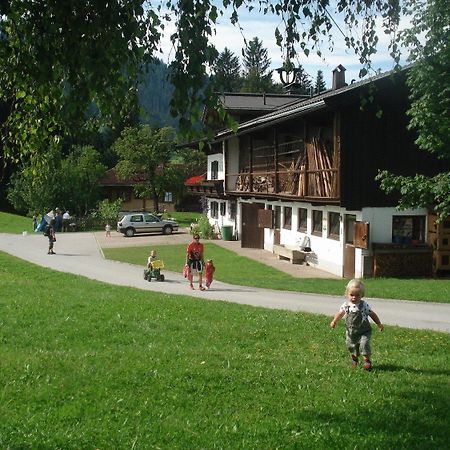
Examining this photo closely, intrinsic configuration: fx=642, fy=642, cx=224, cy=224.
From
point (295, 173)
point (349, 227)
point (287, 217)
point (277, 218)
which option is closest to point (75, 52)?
point (349, 227)

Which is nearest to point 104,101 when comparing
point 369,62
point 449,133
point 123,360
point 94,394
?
point 369,62

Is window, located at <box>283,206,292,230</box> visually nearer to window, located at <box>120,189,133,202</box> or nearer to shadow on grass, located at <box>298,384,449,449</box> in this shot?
shadow on grass, located at <box>298,384,449,449</box>

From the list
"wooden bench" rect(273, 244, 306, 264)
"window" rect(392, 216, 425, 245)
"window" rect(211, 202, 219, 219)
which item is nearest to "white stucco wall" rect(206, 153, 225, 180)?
"window" rect(211, 202, 219, 219)

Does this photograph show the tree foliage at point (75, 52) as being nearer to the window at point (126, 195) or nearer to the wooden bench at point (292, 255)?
the wooden bench at point (292, 255)

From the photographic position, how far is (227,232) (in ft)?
134

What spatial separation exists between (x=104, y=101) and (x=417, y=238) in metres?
21.1

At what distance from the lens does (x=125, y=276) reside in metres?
24.1

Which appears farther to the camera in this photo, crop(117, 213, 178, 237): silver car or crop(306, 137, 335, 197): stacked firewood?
crop(117, 213, 178, 237): silver car

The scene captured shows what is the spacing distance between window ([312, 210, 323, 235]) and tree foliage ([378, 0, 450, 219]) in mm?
6525

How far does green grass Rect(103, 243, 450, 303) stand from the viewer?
63.5 ft

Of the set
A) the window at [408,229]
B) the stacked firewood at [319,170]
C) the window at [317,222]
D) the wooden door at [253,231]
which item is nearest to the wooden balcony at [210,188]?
the wooden door at [253,231]

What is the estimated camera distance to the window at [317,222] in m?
28.0

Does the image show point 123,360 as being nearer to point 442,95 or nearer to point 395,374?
point 395,374

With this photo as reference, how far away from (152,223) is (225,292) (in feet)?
88.1
